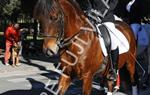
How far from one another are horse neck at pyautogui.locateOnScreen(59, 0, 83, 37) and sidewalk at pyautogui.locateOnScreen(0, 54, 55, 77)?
8325 mm

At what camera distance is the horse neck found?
671 cm

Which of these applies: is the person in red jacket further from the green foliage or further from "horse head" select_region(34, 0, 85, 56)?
"horse head" select_region(34, 0, 85, 56)

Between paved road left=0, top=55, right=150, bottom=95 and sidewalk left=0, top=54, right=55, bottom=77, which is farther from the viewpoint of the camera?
sidewalk left=0, top=54, right=55, bottom=77

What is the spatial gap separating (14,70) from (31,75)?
4.31 ft

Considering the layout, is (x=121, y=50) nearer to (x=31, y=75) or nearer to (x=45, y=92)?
(x=45, y=92)

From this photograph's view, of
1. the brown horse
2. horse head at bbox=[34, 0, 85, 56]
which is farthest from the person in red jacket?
horse head at bbox=[34, 0, 85, 56]

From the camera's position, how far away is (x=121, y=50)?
855 cm

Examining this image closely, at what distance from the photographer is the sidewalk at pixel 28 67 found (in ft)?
51.0

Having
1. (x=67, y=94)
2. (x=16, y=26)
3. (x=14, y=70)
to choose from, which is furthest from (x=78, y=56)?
(x=16, y=26)

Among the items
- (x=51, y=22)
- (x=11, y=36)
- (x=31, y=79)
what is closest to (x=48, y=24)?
(x=51, y=22)

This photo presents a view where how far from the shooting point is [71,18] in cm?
689

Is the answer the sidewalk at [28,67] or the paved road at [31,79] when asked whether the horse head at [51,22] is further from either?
the sidewalk at [28,67]

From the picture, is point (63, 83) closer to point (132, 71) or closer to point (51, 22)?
point (51, 22)

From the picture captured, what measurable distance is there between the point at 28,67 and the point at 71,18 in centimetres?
1004
